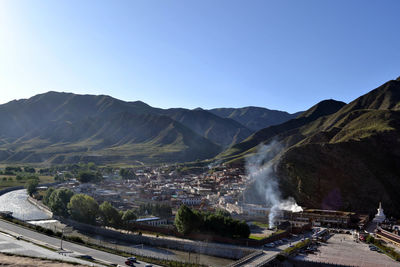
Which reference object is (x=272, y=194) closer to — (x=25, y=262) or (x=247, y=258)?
(x=247, y=258)

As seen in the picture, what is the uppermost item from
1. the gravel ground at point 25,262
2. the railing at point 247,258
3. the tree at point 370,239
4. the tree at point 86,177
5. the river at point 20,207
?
the tree at point 86,177

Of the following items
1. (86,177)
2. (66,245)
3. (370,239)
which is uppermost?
(86,177)

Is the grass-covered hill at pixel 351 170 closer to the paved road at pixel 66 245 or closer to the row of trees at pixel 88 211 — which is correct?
the row of trees at pixel 88 211

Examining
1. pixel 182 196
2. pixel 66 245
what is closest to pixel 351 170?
pixel 182 196

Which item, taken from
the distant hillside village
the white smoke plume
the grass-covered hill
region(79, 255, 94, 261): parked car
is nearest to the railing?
region(79, 255, 94, 261): parked car

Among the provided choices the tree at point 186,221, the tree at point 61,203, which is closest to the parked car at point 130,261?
the tree at point 186,221

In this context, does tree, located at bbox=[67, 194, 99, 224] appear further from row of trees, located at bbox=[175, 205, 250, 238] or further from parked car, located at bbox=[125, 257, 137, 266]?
parked car, located at bbox=[125, 257, 137, 266]

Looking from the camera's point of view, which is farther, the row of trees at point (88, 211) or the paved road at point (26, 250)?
the row of trees at point (88, 211)
